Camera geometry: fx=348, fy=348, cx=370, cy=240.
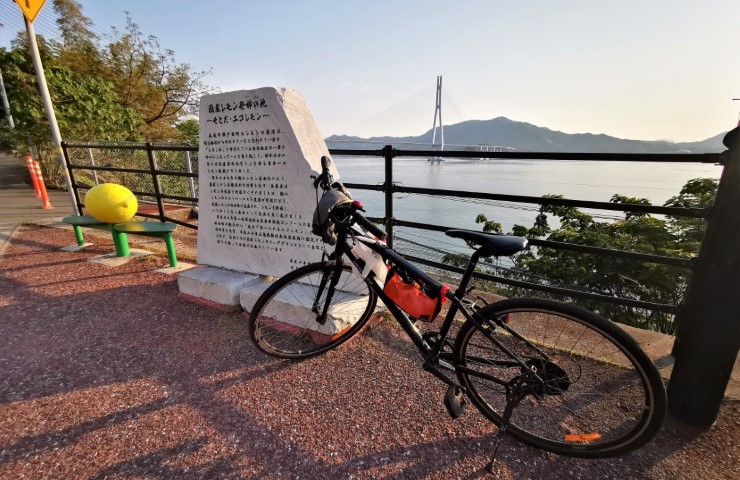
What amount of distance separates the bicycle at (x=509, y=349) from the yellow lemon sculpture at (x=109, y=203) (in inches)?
126

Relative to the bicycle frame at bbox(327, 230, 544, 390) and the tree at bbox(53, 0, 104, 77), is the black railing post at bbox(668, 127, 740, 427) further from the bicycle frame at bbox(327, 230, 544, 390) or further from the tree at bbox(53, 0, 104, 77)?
the tree at bbox(53, 0, 104, 77)

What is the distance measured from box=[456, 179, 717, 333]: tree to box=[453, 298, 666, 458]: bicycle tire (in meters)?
1.38

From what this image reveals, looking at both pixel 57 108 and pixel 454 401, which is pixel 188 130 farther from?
pixel 454 401

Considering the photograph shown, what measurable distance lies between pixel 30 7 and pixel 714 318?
8170 mm

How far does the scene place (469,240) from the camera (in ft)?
5.79

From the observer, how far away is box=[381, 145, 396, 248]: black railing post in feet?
10.3

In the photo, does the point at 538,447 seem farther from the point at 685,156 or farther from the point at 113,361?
the point at 113,361

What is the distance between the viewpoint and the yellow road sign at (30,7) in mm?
4863

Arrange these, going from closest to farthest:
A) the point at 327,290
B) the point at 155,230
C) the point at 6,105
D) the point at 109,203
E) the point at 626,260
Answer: the point at 327,290, the point at 155,230, the point at 109,203, the point at 626,260, the point at 6,105

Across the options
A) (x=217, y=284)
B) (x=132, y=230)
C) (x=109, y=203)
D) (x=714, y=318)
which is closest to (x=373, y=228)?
(x=714, y=318)

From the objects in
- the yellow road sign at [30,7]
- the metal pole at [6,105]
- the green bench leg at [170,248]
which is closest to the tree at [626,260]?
the green bench leg at [170,248]

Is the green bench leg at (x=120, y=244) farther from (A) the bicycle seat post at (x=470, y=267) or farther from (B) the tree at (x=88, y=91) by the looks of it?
(B) the tree at (x=88, y=91)

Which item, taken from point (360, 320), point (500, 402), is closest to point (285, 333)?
point (360, 320)

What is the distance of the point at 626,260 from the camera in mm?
4445
